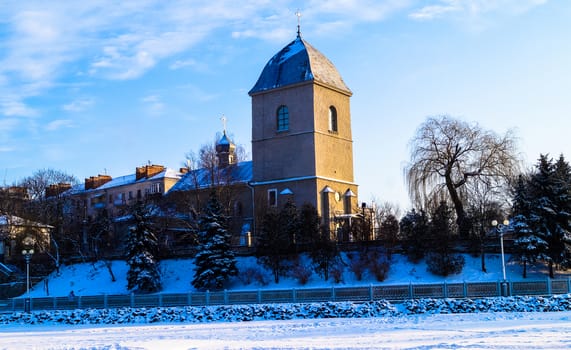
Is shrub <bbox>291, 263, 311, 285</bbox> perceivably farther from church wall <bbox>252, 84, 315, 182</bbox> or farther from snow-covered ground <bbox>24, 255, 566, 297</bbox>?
church wall <bbox>252, 84, 315, 182</bbox>

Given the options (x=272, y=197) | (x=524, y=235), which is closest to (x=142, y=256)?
(x=272, y=197)

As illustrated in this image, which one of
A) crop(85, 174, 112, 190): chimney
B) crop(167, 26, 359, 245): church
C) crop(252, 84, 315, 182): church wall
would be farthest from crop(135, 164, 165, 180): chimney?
crop(252, 84, 315, 182): church wall

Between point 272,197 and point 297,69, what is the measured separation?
948 centimetres

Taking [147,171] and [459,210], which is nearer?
[459,210]

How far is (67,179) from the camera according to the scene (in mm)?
80250

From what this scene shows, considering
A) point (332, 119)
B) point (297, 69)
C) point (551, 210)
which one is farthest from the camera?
point (332, 119)

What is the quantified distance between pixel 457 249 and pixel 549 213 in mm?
5329

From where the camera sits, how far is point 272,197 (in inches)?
2060

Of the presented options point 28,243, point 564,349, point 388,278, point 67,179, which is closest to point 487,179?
point 388,278

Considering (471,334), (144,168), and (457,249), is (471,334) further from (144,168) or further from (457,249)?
(144,168)

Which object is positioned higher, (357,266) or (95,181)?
(95,181)

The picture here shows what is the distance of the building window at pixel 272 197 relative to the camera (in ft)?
171

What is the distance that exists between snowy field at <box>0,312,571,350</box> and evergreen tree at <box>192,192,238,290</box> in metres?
12.9

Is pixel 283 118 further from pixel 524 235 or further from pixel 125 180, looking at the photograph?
pixel 125 180
